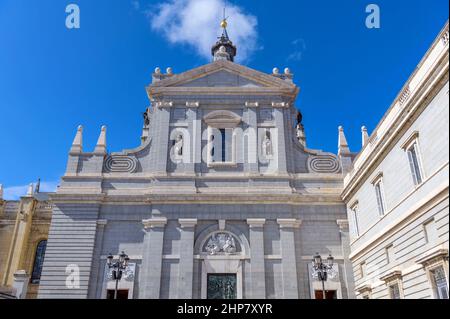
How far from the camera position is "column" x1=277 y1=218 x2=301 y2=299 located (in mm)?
20672

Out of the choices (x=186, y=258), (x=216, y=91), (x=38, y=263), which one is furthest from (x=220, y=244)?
(x=38, y=263)

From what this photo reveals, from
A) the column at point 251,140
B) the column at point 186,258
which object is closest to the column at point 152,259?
the column at point 186,258

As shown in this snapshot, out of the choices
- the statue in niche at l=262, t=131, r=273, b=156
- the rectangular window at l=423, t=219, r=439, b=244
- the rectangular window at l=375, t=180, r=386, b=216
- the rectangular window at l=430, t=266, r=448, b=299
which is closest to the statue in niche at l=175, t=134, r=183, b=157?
the statue in niche at l=262, t=131, r=273, b=156

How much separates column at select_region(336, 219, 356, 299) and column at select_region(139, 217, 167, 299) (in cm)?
918

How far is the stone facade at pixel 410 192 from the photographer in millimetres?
12867

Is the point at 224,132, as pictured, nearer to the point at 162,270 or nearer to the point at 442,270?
the point at 162,270

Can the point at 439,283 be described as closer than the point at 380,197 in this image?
Yes

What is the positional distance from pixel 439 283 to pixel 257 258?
9560 mm

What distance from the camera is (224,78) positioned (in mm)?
25812

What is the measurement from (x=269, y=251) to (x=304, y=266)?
1895mm

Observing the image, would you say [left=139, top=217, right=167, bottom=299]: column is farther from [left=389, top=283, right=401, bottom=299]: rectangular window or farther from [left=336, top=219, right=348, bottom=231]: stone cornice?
[left=389, top=283, right=401, bottom=299]: rectangular window

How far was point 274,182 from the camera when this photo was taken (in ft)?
75.3

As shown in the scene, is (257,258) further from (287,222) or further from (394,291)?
(394,291)

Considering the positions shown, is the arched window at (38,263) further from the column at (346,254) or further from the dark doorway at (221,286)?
the column at (346,254)
